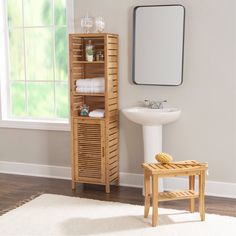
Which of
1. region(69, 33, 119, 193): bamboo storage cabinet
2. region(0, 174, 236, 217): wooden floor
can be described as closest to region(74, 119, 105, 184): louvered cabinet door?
region(69, 33, 119, 193): bamboo storage cabinet

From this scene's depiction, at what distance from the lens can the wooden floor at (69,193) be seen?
14.0 feet

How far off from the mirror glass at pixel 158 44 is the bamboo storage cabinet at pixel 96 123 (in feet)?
0.88

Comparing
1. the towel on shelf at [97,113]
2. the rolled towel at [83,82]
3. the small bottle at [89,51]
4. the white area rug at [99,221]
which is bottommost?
the white area rug at [99,221]

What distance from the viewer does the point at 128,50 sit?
479 cm

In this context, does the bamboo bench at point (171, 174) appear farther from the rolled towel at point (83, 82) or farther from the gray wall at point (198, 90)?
the rolled towel at point (83, 82)

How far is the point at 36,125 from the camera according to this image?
529cm

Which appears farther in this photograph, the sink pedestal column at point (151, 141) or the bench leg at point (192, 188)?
the sink pedestal column at point (151, 141)

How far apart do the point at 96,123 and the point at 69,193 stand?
2.56ft

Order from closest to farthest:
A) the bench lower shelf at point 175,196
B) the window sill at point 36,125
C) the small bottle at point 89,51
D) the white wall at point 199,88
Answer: the bench lower shelf at point 175,196
the white wall at point 199,88
the small bottle at point 89,51
the window sill at point 36,125

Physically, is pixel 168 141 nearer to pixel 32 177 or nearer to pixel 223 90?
pixel 223 90

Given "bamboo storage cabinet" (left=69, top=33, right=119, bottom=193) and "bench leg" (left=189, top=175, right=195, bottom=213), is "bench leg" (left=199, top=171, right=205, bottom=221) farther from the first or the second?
"bamboo storage cabinet" (left=69, top=33, right=119, bottom=193)

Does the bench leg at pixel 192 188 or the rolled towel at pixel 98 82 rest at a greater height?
the rolled towel at pixel 98 82

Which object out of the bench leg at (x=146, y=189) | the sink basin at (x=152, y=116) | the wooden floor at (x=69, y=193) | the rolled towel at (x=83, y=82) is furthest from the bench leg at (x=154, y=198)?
the rolled towel at (x=83, y=82)

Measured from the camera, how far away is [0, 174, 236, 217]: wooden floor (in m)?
4.28
